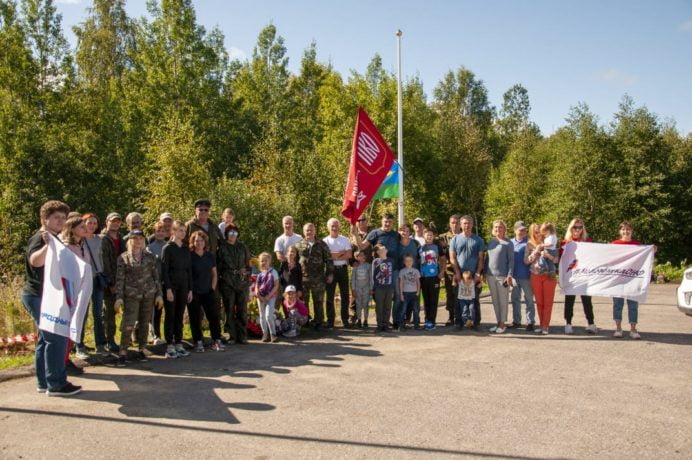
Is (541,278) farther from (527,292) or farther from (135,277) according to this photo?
(135,277)

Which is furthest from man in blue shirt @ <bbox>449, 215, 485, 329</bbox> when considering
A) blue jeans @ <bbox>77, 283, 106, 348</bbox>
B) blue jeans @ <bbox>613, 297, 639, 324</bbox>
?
blue jeans @ <bbox>77, 283, 106, 348</bbox>

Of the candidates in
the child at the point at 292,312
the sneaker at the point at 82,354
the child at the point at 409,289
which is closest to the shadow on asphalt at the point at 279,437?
the sneaker at the point at 82,354

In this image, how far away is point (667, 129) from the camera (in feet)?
130

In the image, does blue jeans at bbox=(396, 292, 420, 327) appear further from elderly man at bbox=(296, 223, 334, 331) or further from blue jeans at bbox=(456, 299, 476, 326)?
elderly man at bbox=(296, 223, 334, 331)

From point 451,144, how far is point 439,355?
3885 cm

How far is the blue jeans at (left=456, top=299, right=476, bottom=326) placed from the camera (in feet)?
34.2

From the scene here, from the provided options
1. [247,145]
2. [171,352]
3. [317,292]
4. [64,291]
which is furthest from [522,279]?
[247,145]

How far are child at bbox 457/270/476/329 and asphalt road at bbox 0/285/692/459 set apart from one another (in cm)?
126

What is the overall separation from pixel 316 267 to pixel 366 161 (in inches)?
129

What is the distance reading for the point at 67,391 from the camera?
659 cm

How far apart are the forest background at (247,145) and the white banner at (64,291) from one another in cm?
1724

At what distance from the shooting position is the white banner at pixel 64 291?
Result: 631 cm

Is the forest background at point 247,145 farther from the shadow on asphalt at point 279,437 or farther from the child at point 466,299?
the shadow on asphalt at point 279,437

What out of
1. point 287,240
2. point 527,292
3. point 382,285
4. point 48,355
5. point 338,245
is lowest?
point 48,355
